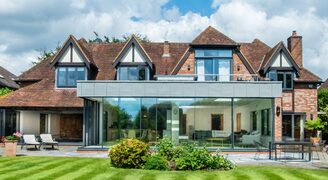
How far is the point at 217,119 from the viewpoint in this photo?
29188 millimetres

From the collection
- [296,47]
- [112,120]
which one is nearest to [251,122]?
[112,120]

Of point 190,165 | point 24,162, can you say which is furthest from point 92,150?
point 190,165

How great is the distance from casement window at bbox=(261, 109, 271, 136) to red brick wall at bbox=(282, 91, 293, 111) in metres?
8.02

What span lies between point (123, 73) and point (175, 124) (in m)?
8.95

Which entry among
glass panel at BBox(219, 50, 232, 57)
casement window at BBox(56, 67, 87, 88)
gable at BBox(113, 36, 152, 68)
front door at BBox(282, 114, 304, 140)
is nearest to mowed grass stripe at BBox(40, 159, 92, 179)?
gable at BBox(113, 36, 152, 68)

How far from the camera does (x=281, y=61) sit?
3656 centimetres

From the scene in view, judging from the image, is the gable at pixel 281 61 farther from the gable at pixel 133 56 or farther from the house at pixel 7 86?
the house at pixel 7 86

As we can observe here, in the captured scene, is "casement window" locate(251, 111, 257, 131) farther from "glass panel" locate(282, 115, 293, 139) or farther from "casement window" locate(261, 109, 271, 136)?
"glass panel" locate(282, 115, 293, 139)

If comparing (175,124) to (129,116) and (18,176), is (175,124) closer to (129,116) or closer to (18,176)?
(129,116)

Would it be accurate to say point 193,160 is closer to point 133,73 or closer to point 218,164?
point 218,164

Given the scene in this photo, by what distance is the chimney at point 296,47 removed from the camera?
1528 inches

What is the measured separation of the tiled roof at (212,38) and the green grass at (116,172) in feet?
55.2

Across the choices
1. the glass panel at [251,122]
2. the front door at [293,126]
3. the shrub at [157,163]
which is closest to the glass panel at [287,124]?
the front door at [293,126]

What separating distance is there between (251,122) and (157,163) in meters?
12.0
